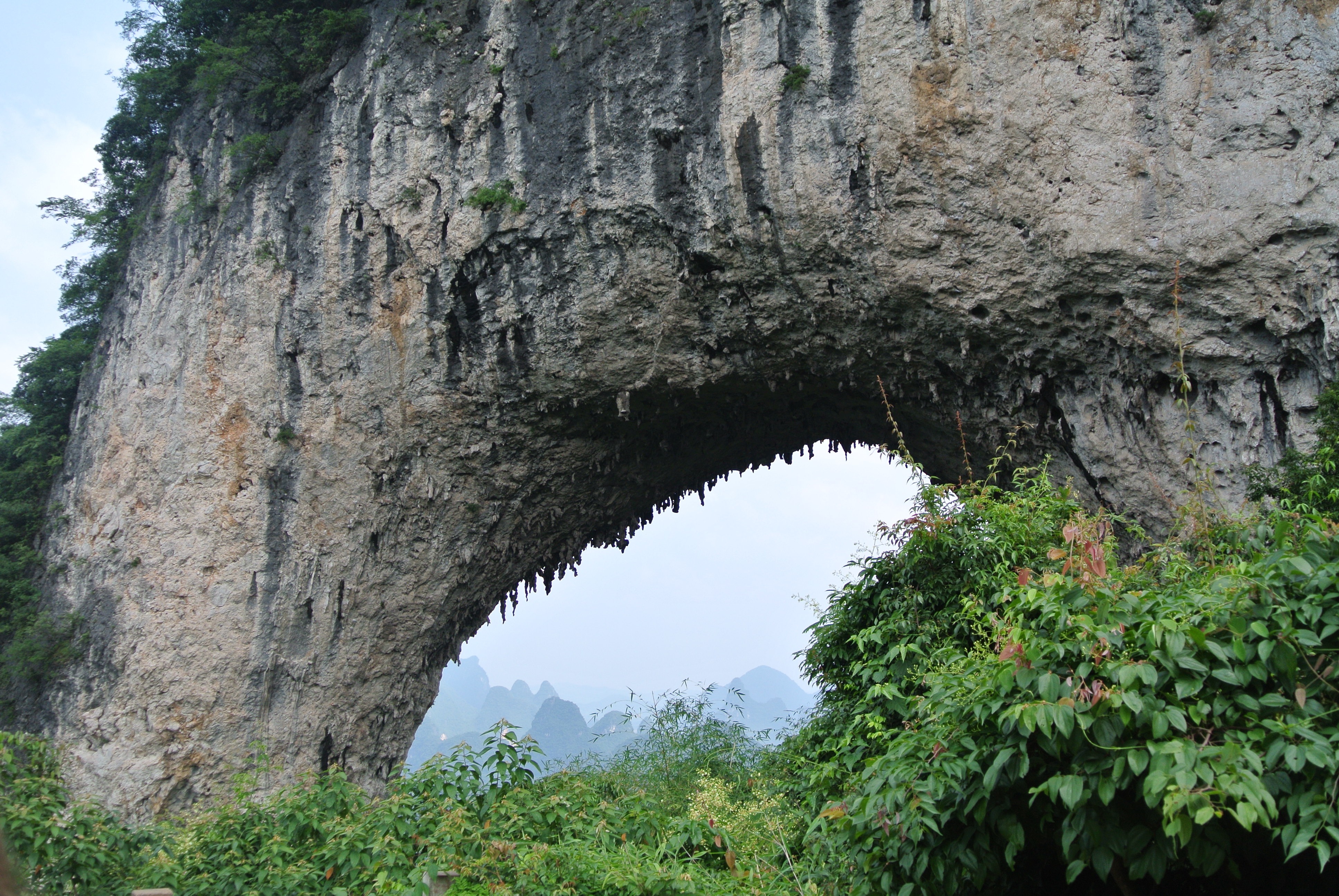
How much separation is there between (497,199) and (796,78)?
322 centimetres

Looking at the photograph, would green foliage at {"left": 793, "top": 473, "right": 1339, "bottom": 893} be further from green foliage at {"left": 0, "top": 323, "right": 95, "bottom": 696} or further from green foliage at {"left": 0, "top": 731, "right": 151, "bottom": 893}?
green foliage at {"left": 0, "top": 323, "right": 95, "bottom": 696}

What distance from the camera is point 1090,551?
4438mm

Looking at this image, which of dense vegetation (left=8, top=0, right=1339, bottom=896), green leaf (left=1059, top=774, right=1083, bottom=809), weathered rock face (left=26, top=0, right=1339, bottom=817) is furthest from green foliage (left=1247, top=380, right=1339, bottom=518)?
green leaf (left=1059, top=774, right=1083, bottom=809)

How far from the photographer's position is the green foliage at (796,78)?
345 inches

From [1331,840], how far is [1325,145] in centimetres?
605

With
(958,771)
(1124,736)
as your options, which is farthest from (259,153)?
(1124,736)

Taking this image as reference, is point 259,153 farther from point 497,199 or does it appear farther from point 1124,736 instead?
point 1124,736

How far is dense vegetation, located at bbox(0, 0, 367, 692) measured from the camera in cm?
1105

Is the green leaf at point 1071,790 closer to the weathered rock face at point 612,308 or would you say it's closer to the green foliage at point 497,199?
the weathered rock face at point 612,308

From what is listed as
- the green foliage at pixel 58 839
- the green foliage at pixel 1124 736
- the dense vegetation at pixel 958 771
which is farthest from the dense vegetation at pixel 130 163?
the green foliage at pixel 1124 736

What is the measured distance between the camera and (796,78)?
28.8ft

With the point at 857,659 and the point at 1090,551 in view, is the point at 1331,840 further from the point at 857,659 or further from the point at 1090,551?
the point at 857,659

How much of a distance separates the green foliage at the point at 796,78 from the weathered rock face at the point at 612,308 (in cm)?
11

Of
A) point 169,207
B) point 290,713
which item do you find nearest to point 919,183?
point 290,713
